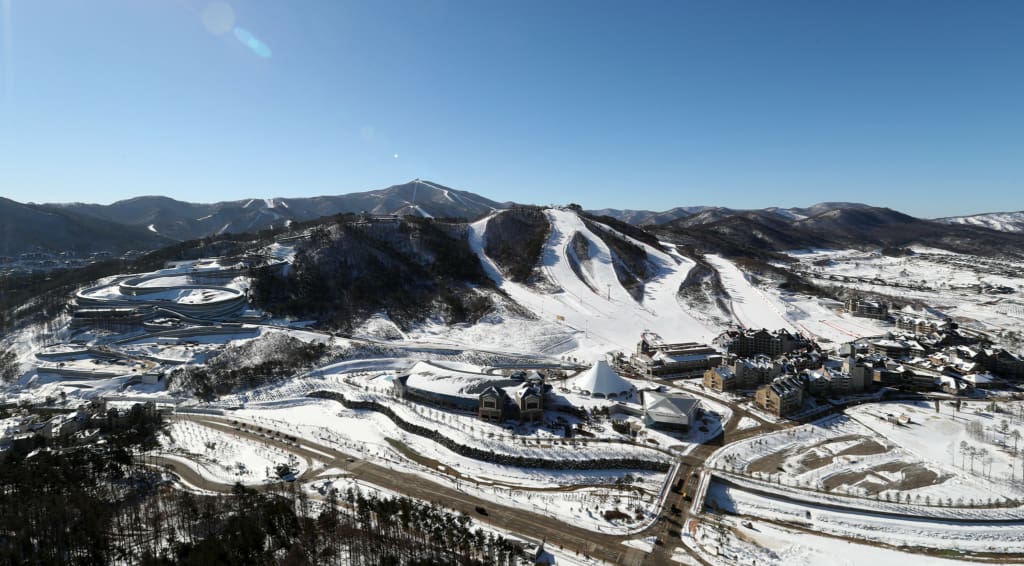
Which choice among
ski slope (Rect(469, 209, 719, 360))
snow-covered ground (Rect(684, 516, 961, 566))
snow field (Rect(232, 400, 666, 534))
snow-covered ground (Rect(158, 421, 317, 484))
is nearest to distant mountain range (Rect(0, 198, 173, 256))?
ski slope (Rect(469, 209, 719, 360))

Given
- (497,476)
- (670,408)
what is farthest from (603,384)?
(497,476)

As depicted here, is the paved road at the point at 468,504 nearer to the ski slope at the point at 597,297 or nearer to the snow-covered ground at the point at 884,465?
the snow-covered ground at the point at 884,465

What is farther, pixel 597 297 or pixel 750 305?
pixel 597 297

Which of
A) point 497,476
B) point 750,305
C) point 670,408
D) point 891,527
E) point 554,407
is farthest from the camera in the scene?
point 750,305

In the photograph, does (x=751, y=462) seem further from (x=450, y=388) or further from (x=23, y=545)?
(x=23, y=545)

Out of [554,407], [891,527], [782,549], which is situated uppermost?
[554,407]

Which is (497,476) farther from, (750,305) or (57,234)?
(57,234)

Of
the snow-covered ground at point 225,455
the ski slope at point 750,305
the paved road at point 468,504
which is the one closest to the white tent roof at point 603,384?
the paved road at point 468,504
